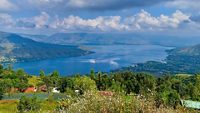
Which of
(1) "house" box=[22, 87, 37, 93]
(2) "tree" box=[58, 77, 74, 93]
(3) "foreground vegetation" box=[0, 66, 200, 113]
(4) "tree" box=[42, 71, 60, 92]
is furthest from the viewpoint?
(4) "tree" box=[42, 71, 60, 92]

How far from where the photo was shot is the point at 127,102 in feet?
41.7

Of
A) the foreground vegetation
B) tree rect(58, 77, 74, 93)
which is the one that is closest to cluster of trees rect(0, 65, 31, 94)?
the foreground vegetation

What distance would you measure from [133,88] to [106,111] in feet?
304

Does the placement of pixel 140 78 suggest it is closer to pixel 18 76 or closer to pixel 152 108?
pixel 18 76

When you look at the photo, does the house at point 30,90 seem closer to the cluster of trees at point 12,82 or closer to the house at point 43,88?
the cluster of trees at point 12,82

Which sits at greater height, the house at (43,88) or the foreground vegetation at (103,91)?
the foreground vegetation at (103,91)

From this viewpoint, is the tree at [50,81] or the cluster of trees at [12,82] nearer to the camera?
the cluster of trees at [12,82]

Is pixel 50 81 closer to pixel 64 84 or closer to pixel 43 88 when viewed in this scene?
pixel 43 88

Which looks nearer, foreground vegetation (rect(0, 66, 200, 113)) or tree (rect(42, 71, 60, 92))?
foreground vegetation (rect(0, 66, 200, 113))

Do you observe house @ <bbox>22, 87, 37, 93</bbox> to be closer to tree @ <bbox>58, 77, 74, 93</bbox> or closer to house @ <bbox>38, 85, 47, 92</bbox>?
house @ <bbox>38, 85, 47, 92</bbox>

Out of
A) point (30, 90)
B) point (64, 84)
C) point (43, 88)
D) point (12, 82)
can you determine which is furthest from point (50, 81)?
point (12, 82)

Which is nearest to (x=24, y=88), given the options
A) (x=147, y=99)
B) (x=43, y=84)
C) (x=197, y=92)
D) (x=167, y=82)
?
(x=43, y=84)

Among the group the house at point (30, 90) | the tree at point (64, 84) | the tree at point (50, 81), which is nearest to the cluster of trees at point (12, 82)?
the house at point (30, 90)

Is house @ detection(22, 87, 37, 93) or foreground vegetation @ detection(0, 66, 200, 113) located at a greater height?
foreground vegetation @ detection(0, 66, 200, 113)
